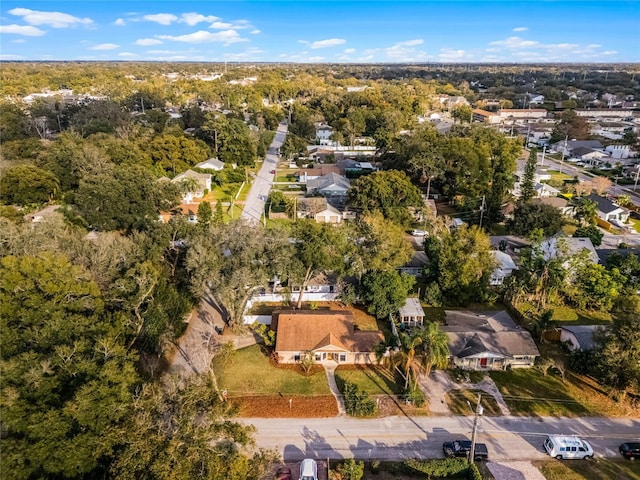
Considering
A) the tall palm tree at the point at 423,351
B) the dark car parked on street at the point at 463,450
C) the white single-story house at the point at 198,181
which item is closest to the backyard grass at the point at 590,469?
the dark car parked on street at the point at 463,450

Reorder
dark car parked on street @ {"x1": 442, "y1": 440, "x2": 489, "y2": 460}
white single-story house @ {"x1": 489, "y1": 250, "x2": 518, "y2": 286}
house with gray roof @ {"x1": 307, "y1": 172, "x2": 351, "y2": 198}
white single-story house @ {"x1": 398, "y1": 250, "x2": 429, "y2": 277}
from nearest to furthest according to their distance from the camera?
1. dark car parked on street @ {"x1": 442, "y1": 440, "x2": 489, "y2": 460}
2. white single-story house @ {"x1": 489, "y1": 250, "x2": 518, "y2": 286}
3. white single-story house @ {"x1": 398, "y1": 250, "x2": 429, "y2": 277}
4. house with gray roof @ {"x1": 307, "y1": 172, "x2": 351, "y2": 198}

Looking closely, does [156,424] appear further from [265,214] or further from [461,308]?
[265,214]

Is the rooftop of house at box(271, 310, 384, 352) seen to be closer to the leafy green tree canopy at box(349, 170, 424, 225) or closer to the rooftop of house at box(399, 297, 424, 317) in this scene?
the rooftop of house at box(399, 297, 424, 317)

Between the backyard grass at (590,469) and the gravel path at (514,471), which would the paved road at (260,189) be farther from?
the backyard grass at (590,469)

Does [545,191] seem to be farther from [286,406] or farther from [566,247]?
[286,406]

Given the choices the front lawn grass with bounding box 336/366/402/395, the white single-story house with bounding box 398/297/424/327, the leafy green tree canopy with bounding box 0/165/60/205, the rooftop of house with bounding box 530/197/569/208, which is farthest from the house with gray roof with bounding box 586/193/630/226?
the leafy green tree canopy with bounding box 0/165/60/205

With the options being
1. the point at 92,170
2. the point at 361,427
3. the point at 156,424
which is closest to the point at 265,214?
the point at 92,170
